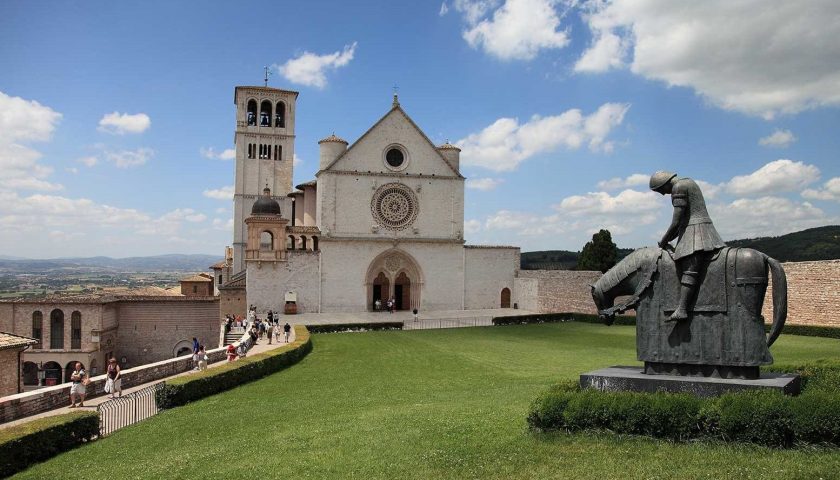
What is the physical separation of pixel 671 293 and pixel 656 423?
228 centimetres

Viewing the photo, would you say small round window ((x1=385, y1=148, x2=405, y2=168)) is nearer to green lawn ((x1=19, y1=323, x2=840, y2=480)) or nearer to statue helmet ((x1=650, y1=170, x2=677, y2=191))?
green lawn ((x1=19, y1=323, x2=840, y2=480))

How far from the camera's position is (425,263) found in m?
46.4

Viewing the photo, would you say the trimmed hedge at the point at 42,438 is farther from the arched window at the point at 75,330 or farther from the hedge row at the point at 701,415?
the arched window at the point at 75,330

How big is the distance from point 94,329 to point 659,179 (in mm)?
42384

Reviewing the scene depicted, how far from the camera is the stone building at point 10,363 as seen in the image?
20.5 meters

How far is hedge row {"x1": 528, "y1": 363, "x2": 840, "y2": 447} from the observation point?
757 cm

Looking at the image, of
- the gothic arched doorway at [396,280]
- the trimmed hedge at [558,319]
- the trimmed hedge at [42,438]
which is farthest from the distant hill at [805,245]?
the trimmed hedge at [42,438]

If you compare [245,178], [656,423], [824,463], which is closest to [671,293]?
[656,423]

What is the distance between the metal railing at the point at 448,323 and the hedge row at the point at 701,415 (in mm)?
28054

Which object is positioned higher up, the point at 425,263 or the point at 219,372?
the point at 425,263

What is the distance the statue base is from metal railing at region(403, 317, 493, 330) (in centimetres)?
2719

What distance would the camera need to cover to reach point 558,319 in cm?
4119

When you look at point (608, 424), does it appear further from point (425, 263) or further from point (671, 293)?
point (425, 263)

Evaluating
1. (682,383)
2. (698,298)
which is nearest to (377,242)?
(698,298)
